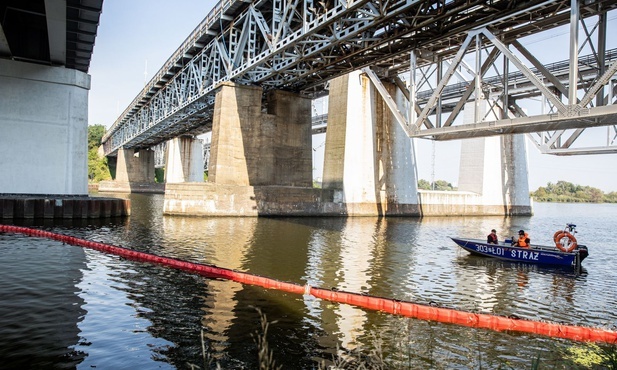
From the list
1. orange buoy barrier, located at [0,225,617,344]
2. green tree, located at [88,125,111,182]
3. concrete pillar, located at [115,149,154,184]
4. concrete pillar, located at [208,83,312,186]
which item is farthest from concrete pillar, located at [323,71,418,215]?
green tree, located at [88,125,111,182]

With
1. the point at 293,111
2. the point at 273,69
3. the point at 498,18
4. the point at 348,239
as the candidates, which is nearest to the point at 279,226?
the point at 348,239

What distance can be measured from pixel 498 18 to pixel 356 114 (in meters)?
23.1

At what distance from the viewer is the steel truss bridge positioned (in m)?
19.4

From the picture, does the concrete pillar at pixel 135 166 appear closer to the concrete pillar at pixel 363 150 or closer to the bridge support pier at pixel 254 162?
the bridge support pier at pixel 254 162

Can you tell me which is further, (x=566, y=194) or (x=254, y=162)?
(x=566, y=194)

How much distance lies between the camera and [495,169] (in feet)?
197

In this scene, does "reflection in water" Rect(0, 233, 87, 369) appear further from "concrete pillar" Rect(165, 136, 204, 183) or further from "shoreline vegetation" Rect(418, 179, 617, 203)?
"shoreline vegetation" Rect(418, 179, 617, 203)

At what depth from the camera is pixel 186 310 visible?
10.6 m

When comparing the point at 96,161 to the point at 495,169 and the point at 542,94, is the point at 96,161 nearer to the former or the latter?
the point at 495,169

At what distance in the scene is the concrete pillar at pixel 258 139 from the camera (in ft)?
127

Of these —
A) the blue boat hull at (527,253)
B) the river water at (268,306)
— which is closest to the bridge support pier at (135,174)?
the river water at (268,306)

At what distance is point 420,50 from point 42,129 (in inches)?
974

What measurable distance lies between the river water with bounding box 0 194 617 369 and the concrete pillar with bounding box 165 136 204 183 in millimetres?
67439

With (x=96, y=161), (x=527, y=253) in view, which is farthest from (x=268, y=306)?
(x=96, y=161)
